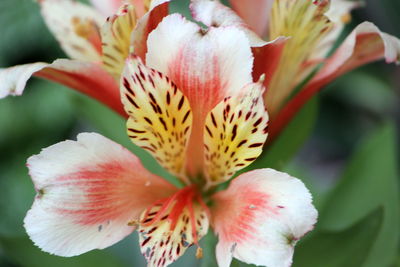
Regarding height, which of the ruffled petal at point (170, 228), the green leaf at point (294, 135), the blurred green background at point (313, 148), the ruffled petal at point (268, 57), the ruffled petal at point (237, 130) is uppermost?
the ruffled petal at point (268, 57)

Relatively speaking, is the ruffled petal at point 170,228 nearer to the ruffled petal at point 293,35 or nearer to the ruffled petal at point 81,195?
the ruffled petal at point 81,195

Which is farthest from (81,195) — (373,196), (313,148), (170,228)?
(313,148)

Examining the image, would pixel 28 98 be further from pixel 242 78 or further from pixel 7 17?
pixel 242 78

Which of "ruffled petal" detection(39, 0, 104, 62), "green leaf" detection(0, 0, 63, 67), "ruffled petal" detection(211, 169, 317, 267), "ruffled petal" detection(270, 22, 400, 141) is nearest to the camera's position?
"ruffled petal" detection(211, 169, 317, 267)

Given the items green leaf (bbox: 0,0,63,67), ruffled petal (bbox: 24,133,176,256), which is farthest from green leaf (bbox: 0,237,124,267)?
green leaf (bbox: 0,0,63,67)

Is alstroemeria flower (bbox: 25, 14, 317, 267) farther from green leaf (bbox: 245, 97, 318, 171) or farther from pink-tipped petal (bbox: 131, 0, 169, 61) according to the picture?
green leaf (bbox: 245, 97, 318, 171)

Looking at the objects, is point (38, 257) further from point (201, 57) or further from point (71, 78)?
point (201, 57)

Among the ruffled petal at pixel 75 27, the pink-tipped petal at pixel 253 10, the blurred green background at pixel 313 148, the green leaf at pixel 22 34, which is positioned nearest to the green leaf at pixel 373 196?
the blurred green background at pixel 313 148
